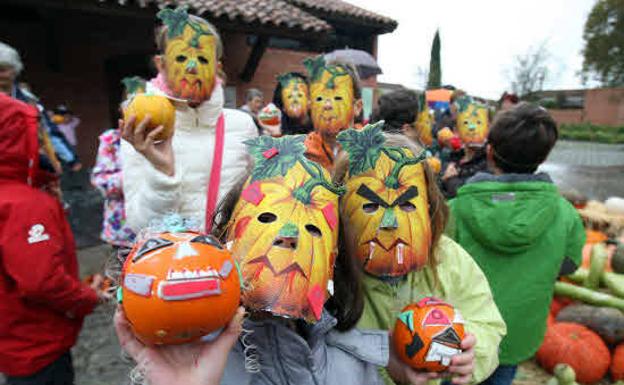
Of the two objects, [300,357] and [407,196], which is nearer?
[300,357]

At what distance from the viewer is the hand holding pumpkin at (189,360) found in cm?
93

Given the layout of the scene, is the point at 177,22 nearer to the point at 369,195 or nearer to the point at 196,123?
the point at 196,123

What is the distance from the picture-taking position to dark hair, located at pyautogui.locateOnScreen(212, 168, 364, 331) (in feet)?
4.46

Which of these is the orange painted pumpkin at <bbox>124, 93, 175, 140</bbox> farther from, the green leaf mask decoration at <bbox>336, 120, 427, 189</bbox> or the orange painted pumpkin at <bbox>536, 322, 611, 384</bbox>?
the orange painted pumpkin at <bbox>536, 322, 611, 384</bbox>

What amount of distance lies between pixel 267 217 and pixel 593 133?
31.7 meters

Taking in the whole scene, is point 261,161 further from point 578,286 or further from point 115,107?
point 115,107

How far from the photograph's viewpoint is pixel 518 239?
7.70 feet

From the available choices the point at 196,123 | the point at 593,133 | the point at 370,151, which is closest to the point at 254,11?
the point at 196,123

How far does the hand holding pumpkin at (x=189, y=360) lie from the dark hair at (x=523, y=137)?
191cm

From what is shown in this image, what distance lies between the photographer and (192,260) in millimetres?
873

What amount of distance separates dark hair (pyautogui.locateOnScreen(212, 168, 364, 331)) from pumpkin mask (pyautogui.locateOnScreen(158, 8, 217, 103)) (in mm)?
938

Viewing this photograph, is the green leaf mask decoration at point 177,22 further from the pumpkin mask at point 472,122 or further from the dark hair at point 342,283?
the pumpkin mask at point 472,122

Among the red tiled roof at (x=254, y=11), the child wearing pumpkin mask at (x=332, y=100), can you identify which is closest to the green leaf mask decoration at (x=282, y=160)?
the child wearing pumpkin mask at (x=332, y=100)

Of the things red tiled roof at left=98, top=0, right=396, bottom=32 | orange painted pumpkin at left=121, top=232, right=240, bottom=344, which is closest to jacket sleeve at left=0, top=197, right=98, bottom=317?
orange painted pumpkin at left=121, top=232, right=240, bottom=344
